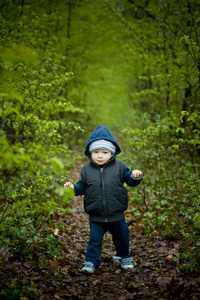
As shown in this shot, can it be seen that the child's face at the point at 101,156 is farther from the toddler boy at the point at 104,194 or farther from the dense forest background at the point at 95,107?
the dense forest background at the point at 95,107

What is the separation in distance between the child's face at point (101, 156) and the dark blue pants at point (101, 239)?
876 millimetres

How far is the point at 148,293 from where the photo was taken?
2.75m

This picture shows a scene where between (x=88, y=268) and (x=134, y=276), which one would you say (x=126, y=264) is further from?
(x=88, y=268)

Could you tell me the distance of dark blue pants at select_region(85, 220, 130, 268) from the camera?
3379 millimetres

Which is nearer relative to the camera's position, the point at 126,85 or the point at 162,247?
the point at 162,247

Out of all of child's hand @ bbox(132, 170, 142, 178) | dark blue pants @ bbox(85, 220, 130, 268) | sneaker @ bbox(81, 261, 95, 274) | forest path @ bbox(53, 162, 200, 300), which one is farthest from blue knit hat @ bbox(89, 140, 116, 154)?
forest path @ bbox(53, 162, 200, 300)

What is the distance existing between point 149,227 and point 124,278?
1627 mm

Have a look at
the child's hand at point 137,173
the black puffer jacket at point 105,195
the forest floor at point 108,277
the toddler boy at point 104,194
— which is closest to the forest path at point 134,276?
the forest floor at point 108,277

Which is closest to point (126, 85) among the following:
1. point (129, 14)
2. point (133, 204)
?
point (129, 14)

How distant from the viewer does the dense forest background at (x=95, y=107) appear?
10.4 feet

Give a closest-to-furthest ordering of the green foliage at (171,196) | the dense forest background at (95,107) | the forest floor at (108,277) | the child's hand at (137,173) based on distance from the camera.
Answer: the forest floor at (108,277) < the dense forest background at (95,107) < the child's hand at (137,173) < the green foliage at (171,196)

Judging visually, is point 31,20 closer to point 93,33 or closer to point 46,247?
point 46,247

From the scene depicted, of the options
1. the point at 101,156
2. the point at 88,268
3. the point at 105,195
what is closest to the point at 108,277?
the point at 88,268

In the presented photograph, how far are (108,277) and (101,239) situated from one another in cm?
48
